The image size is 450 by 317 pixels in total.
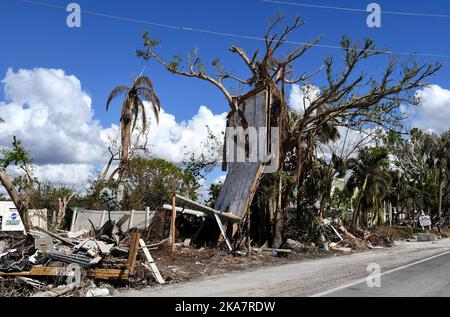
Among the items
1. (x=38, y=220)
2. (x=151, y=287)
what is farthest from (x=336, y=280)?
(x=38, y=220)

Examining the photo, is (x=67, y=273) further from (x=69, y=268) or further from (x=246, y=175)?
(x=246, y=175)

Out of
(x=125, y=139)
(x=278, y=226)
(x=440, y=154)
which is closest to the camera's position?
(x=278, y=226)

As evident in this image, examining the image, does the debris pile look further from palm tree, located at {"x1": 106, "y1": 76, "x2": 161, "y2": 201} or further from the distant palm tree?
the distant palm tree

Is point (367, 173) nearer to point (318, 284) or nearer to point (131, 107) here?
point (131, 107)

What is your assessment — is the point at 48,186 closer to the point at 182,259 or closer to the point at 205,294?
the point at 182,259

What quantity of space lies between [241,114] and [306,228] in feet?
24.6

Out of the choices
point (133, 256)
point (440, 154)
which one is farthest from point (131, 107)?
point (440, 154)

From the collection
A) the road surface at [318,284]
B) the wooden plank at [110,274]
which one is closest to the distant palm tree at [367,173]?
the road surface at [318,284]

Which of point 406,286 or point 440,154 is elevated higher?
point 440,154

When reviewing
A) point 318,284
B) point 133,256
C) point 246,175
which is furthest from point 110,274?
point 246,175

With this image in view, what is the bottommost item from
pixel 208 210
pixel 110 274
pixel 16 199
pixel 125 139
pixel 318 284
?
pixel 318 284

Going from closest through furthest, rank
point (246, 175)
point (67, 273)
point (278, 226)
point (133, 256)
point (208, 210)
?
point (67, 273) < point (133, 256) < point (208, 210) < point (246, 175) < point (278, 226)

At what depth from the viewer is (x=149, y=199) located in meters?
26.5

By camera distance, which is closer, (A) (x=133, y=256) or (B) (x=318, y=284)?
(B) (x=318, y=284)
